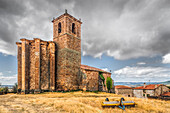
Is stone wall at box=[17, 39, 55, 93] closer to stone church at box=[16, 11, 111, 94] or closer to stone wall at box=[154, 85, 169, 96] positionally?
stone church at box=[16, 11, 111, 94]

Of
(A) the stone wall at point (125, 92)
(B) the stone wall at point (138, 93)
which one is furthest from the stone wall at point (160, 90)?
(A) the stone wall at point (125, 92)

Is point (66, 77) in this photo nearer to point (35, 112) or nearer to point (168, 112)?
point (35, 112)

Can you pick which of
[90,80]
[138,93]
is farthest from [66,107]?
[138,93]

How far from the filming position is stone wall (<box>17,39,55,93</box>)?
1741cm

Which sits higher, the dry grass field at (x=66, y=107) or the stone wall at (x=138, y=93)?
the dry grass field at (x=66, y=107)

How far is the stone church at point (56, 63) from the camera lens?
17.7 meters

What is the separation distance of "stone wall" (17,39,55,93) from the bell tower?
142 cm

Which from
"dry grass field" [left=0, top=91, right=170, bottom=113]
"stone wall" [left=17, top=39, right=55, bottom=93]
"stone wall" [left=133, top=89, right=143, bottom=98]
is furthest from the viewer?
"stone wall" [left=133, top=89, right=143, bottom=98]

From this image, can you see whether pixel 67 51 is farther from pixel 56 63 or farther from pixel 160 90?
pixel 160 90

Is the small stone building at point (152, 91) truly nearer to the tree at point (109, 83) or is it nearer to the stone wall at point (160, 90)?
the stone wall at point (160, 90)

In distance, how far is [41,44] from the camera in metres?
19.1

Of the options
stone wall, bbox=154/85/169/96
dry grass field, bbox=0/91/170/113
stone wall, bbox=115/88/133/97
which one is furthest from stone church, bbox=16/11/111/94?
stone wall, bbox=154/85/169/96

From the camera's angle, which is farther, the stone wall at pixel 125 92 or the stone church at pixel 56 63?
the stone wall at pixel 125 92

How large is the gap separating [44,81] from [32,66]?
10.3ft
